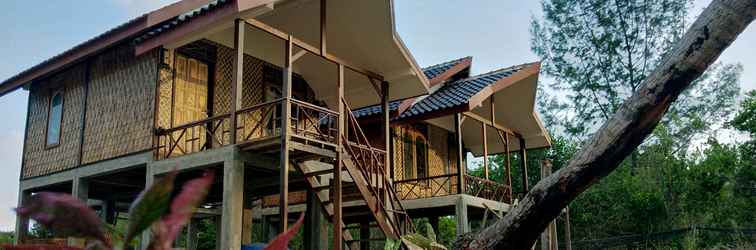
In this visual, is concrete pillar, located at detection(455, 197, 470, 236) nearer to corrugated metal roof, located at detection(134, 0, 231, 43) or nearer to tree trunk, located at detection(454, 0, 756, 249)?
corrugated metal roof, located at detection(134, 0, 231, 43)

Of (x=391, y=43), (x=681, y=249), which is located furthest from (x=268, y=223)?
(x=681, y=249)

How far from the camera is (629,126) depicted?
4.66m

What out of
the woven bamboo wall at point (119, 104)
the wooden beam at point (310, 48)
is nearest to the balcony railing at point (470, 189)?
the wooden beam at point (310, 48)

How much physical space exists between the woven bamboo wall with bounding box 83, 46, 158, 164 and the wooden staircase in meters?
2.48

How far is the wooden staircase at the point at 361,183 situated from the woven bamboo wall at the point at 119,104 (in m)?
2.48

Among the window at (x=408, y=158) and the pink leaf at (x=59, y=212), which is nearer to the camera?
the pink leaf at (x=59, y=212)

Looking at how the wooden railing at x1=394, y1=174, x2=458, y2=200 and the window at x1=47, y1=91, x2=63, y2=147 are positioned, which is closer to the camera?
the window at x1=47, y1=91, x2=63, y2=147

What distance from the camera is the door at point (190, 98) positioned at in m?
10.6

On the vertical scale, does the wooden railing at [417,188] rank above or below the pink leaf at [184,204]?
above

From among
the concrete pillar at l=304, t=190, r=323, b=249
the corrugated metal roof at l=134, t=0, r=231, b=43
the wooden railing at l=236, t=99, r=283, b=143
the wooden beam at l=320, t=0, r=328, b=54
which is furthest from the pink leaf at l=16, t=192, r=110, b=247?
the concrete pillar at l=304, t=190, r=323, b=249

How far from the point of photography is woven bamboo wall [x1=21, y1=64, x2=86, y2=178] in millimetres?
11760

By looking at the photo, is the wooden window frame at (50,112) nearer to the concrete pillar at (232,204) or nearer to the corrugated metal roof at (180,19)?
the corrugated metal roof at (180,19)

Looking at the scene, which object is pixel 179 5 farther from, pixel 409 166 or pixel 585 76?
pixel 585 76

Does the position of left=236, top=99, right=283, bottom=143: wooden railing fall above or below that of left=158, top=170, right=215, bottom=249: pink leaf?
above
